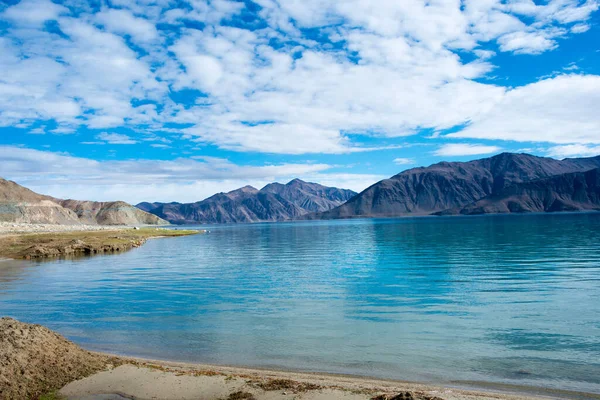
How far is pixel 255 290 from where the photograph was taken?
32781 millimetres

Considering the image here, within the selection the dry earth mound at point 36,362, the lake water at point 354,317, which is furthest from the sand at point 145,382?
the lake water at point 354,317

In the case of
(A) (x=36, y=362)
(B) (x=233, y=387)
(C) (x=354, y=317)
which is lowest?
Result: (C) (x=354, y=317)

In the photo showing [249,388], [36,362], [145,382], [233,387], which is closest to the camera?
[249,388]

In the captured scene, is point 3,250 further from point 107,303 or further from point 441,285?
point 441,285

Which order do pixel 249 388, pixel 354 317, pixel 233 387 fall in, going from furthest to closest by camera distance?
pixel 354 317
pixel 233 387
pixel 249 388

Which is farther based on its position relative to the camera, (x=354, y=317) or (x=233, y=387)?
(x=354, y=317)

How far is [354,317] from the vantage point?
909 inches

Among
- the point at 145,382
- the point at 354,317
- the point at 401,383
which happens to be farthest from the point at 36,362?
the point at 354,317

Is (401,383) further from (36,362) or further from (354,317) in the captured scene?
(36,362)

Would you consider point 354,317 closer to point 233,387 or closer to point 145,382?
point 233,387

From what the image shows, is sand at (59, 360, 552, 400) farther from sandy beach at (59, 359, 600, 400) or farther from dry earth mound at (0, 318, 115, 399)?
dry earth mound at (0, 318, 115, 399)

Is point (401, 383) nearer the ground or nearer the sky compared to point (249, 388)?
nearer the ground

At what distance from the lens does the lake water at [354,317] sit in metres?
15.9

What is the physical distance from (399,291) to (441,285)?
4298 millimetres
